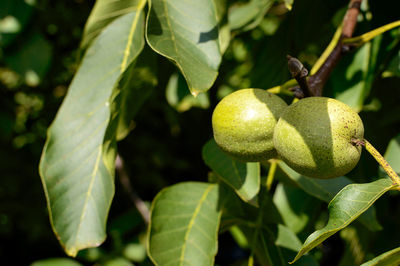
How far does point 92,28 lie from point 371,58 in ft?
3.08

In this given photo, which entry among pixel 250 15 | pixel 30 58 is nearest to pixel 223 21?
pixel 250 15

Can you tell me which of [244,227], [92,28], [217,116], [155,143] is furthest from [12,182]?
[217,116]

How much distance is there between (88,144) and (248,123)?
0.57 metres

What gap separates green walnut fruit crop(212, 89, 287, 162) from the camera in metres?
1.05

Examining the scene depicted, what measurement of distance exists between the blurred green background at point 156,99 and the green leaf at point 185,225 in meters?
0.45

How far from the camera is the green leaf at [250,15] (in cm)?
147

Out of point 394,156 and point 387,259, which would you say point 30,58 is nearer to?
point 394,156

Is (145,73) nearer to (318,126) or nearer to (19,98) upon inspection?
(318,126)

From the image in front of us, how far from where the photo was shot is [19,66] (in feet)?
6.28

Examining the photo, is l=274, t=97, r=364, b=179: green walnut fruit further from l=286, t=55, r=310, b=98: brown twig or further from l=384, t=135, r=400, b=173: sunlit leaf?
l=384, t=135, r=400, b=173: sunlit leaf

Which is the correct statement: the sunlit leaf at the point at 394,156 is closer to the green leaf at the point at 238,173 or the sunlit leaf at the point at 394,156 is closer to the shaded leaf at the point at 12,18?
the green leaf at the point at 238,173

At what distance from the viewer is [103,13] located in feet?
4.93

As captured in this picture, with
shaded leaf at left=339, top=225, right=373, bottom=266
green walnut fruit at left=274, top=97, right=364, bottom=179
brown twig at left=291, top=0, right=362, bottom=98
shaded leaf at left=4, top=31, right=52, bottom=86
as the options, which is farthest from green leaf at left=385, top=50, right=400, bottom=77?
shaded leaf at left=4, top=31, right=52, bottom=86

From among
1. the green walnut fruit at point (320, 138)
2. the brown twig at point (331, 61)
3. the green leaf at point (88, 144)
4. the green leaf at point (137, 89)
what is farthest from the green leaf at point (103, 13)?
the green walnut fruit at point (320, 138)
